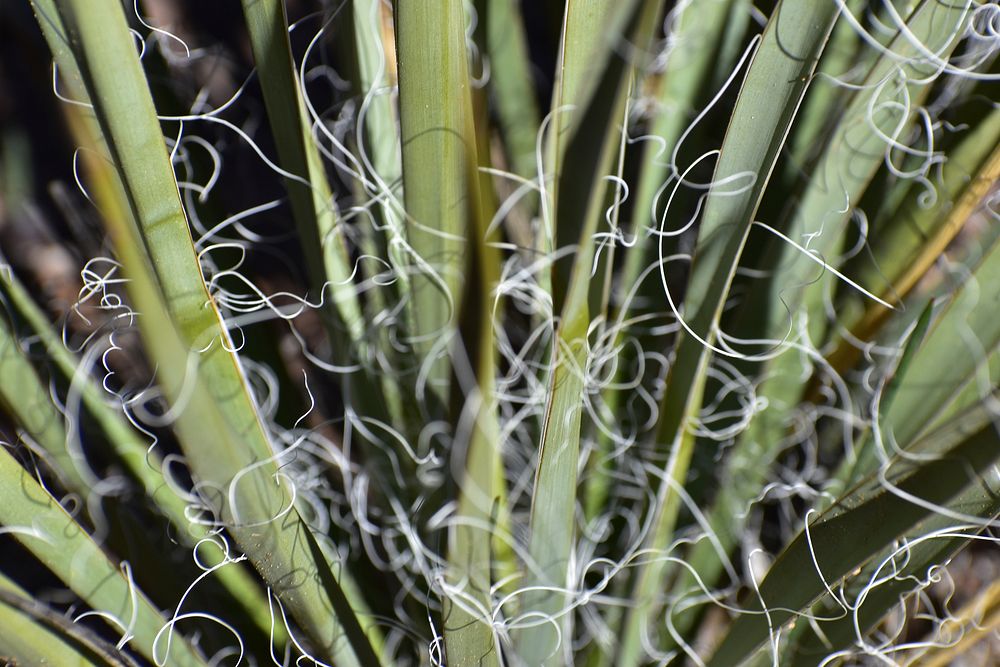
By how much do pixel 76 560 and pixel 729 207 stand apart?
1.49 feet

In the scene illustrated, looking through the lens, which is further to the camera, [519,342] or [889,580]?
[519,342]

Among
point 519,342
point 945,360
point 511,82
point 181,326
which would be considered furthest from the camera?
point 519,342

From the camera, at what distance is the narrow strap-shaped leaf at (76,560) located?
432 mm

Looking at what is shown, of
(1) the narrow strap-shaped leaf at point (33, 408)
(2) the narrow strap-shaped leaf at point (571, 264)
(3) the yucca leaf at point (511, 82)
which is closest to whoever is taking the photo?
(2) the narrow strap-shaped leaf at point (571, 264)

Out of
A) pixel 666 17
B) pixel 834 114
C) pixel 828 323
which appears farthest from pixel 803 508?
pixel 666 17

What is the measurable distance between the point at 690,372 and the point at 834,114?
21cm

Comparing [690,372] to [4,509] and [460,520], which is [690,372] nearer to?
[460,520]

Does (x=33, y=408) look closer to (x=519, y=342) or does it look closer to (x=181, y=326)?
(x=181, y=326)

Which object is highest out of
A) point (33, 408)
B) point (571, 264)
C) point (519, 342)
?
point (571, 264)

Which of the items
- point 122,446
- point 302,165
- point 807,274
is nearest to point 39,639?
Result: point 122,446

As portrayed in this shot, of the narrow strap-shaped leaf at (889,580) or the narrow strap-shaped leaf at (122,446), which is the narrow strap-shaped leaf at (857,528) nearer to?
the narrow strap-shaped leaf at (889,580)

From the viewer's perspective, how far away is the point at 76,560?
465 mm

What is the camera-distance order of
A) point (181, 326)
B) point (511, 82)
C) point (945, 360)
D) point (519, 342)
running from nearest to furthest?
point (181, 326)
point (945, 360)
point (511, 82)
point (519, 342)

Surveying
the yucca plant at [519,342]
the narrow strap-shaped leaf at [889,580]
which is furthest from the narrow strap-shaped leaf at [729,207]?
the narrow strap-shaped leaf at [889,580]
